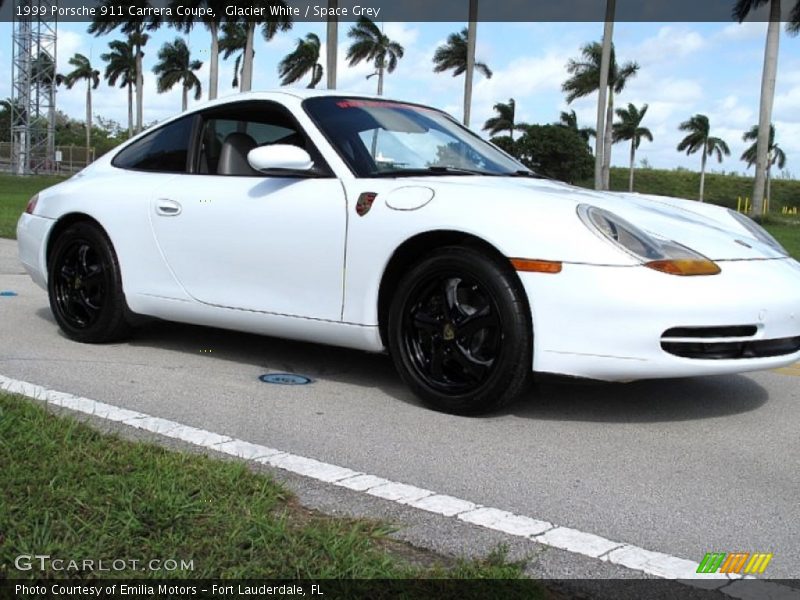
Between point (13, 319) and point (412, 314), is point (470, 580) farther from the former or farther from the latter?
point (13, 319)

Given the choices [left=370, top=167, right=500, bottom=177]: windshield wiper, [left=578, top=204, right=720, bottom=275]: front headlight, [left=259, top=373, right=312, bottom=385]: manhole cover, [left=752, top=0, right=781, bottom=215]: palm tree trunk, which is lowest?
[left=259, top=373, right=312, bottom=385]: manhole cover

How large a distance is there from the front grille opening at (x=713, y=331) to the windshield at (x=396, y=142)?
144 centimetres

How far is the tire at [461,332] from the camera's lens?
397 centimetres

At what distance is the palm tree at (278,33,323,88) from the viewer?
2702 inches

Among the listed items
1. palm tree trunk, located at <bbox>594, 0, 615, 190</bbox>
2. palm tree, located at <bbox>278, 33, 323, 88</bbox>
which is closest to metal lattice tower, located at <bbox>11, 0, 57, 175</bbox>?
palm tree, located at <bbox>278, 33, 323, 88</bbox>

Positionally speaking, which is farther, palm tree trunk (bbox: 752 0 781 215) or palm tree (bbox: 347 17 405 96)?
palm tree (bbox: 347 17 405 96)

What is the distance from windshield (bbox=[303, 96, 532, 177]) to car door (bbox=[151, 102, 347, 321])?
16 cm

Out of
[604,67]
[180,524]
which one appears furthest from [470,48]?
[180,524]

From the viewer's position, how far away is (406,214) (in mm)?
4242

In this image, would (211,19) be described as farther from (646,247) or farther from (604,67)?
(646,247)

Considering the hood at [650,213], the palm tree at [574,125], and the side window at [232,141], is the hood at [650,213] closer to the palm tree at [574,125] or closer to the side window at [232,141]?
the side window at [232,141]

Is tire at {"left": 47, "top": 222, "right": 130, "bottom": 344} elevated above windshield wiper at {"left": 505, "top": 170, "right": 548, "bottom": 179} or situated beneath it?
situated beneath

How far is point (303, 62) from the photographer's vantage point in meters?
68.9

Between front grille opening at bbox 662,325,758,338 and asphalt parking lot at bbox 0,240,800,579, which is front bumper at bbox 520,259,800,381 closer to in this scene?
front grille opening at bbox 662,325,758,338
